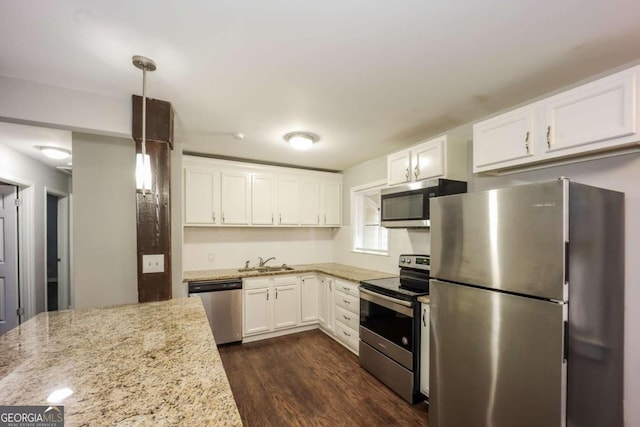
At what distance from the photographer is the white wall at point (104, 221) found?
2096 mm

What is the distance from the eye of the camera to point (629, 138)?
1333mm

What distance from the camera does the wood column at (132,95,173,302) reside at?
1.99 metres

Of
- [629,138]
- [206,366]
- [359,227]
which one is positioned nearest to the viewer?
[206,366]

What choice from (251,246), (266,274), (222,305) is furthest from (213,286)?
(251,246)

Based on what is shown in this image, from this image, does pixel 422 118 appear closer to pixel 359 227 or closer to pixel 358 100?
pixel 358 100

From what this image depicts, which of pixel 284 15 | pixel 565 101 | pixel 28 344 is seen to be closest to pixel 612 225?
pixel 565 101

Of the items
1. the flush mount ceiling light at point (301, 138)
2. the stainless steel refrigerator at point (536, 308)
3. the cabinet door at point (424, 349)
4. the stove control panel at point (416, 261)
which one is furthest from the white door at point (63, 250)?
the stainless steel refrigerator at point (536, 308)

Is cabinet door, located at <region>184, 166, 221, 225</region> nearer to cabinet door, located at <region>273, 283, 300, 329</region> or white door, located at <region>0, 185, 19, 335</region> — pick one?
cabinet door, located at <region>273, 283, 300, 329</region>

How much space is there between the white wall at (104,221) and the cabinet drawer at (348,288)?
6.80ft

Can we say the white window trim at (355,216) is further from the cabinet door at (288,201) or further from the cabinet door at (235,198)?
the cabinet door at (235,198)

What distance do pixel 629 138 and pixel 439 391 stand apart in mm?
1796
